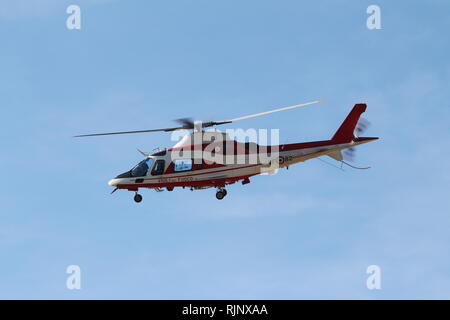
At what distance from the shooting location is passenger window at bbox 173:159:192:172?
230 ft

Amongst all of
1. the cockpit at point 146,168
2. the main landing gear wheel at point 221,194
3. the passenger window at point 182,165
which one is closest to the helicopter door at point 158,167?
the cockpit at point 146,168

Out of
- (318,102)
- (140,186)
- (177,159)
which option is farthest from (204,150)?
(318,102)

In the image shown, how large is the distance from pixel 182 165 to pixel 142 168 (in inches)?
168

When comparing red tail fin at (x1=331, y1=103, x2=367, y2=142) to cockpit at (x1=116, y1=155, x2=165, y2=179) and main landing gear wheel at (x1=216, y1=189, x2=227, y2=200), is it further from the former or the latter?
cockpit at (x1=116, y1=155, x2=165, y2=179)

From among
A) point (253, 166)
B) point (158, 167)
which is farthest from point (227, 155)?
point (158, 167)

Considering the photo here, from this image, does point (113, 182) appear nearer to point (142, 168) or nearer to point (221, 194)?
point (142, 168)

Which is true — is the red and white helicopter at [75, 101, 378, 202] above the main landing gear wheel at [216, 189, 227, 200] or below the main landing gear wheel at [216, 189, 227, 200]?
above

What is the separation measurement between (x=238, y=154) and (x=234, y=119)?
12.9ft

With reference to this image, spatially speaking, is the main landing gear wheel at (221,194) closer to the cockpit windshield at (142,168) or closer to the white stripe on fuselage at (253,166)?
the white stripe on fuselage at (253,166)

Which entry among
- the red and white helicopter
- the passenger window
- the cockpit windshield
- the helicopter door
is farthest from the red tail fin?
the cockpit windshield

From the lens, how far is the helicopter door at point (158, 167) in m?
71.2

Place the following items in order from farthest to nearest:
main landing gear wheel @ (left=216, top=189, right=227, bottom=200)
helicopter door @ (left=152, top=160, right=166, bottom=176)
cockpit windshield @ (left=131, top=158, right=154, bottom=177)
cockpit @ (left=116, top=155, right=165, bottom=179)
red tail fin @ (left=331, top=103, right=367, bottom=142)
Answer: cockpit windshield @ (left=131, top=158, right=154, bottom=177) < cockpit @ (left=116, top=155, right=165, bottom=179) < helicopter door @ (left=152, top=160, right=166, bottom=176) < red tail fin @ (left=331, top=103, right=367, bottom=142) < main landing gear wheel @ (left=216, top=189, right=227, bottom=200)

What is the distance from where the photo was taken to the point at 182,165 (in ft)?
231

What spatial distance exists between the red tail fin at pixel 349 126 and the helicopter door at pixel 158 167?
50.6 feet
